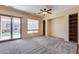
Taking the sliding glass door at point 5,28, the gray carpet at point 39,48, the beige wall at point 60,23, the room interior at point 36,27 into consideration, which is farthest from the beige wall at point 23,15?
the gray carpet at point 39,48

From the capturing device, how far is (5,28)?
6520 millimetres

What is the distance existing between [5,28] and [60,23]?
4954 millimetres

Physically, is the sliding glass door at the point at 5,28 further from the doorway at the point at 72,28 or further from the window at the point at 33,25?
the doorway at the point at 72,28

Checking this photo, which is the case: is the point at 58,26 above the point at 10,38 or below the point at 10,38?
above

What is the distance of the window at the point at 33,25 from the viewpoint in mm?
8823

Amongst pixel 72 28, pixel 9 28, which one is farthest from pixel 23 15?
pixel 72 28

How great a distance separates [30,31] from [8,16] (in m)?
3.12

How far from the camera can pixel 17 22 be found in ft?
24.3

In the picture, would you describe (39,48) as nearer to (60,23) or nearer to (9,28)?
(9,28)
